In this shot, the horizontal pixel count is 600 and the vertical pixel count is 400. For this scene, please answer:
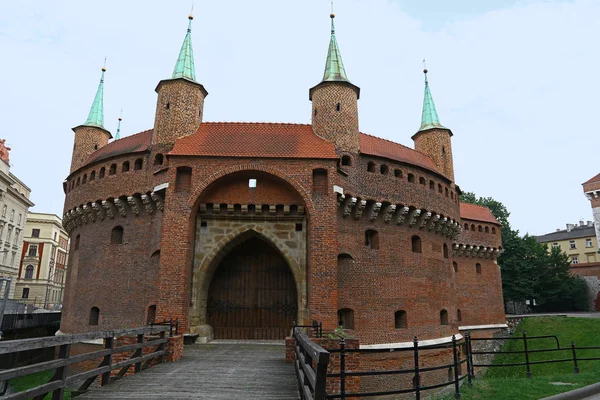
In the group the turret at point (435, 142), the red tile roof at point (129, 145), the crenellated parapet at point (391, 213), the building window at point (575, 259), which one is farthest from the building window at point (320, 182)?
the building window at point (575, 259)

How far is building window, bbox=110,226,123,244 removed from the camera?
795 inches

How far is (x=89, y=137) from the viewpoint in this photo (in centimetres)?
2467

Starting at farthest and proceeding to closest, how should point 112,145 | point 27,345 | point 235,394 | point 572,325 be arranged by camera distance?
point 572,325 < point 112,145 < point 235,394 < point 27,345

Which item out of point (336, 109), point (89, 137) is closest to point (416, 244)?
point (336, 109)

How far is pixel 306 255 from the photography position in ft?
57.8

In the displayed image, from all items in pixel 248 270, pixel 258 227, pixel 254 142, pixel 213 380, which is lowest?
pixel 213 380

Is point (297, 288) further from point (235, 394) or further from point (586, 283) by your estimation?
point (586, 283)

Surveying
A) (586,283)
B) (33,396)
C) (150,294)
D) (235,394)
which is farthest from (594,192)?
(33,396)

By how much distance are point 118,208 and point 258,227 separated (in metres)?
6.93

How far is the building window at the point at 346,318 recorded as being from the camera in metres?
18.1

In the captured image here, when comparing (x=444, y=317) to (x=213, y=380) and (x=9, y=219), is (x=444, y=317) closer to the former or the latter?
(x=213, y=380)

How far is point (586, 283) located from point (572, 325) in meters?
25.8

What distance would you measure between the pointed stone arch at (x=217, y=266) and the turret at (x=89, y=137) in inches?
455

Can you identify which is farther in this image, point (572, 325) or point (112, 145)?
point (572, 325)
